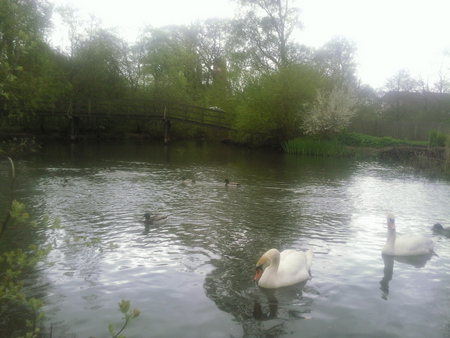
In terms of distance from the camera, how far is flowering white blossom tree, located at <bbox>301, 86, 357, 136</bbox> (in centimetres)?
3438

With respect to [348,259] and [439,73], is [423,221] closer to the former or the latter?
[348,259]

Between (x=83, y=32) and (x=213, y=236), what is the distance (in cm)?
4732

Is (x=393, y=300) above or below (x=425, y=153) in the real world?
below

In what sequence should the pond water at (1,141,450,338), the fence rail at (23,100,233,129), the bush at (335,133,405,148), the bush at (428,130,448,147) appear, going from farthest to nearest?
the fence rail at (23,100,233,129) < the bush at (335,133,405,148) < the bush at (428,130,448,147) < the pond water at (1,141,450,338)

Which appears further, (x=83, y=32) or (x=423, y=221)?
(x=83, y=32)

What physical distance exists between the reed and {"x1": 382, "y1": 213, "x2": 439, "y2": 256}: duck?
2538cm

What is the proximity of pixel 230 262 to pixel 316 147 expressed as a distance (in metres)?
27.5

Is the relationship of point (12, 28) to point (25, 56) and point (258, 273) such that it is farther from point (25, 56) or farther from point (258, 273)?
point (258, 273)

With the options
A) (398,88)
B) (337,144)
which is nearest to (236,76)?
(337,144)

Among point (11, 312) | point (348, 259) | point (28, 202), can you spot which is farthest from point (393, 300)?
point (28, 202)

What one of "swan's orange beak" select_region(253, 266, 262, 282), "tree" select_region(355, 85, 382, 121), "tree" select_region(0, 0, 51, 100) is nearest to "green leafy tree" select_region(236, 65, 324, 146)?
"tree" select_region(355, 85, 382, 121)

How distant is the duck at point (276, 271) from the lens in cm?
646

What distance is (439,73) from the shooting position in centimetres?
4916

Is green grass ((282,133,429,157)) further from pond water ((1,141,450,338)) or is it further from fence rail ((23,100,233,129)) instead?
pond water ((1,141,450,338))
